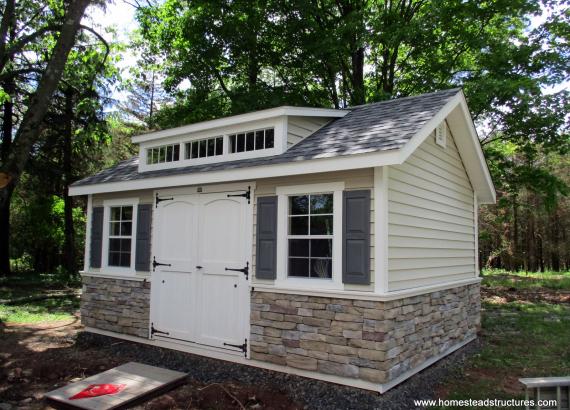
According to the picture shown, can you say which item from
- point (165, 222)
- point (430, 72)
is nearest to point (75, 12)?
point (165, 222)

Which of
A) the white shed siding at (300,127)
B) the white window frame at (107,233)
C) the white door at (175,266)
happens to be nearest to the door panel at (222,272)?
the white door at (175,266)

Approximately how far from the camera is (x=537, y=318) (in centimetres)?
1056

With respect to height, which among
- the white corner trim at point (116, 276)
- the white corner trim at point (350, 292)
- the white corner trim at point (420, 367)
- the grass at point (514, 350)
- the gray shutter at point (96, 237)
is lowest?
the grass at point (514, 350)

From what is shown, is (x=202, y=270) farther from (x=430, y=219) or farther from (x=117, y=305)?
(x=430, y=219)

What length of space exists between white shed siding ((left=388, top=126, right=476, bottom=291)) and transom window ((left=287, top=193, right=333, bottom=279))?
76 centimetres

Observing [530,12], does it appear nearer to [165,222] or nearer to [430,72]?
[430,72]

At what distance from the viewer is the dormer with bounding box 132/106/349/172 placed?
6.52 meters

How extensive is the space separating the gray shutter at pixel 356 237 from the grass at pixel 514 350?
199 centimetres

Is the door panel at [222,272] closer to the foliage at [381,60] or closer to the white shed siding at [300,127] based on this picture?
the white shed siding at [300,127]

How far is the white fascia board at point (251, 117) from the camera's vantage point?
6485 mm

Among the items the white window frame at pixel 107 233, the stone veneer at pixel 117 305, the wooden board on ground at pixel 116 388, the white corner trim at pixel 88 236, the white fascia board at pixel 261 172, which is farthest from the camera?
the white corner trim at pixel 88 236

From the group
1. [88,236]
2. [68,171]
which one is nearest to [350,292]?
[88,236]

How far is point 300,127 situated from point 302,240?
75.4 inches

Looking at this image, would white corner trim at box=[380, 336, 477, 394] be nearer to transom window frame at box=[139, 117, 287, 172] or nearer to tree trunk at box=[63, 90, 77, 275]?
transom window frame at box=[139, 117, 287, 172]
